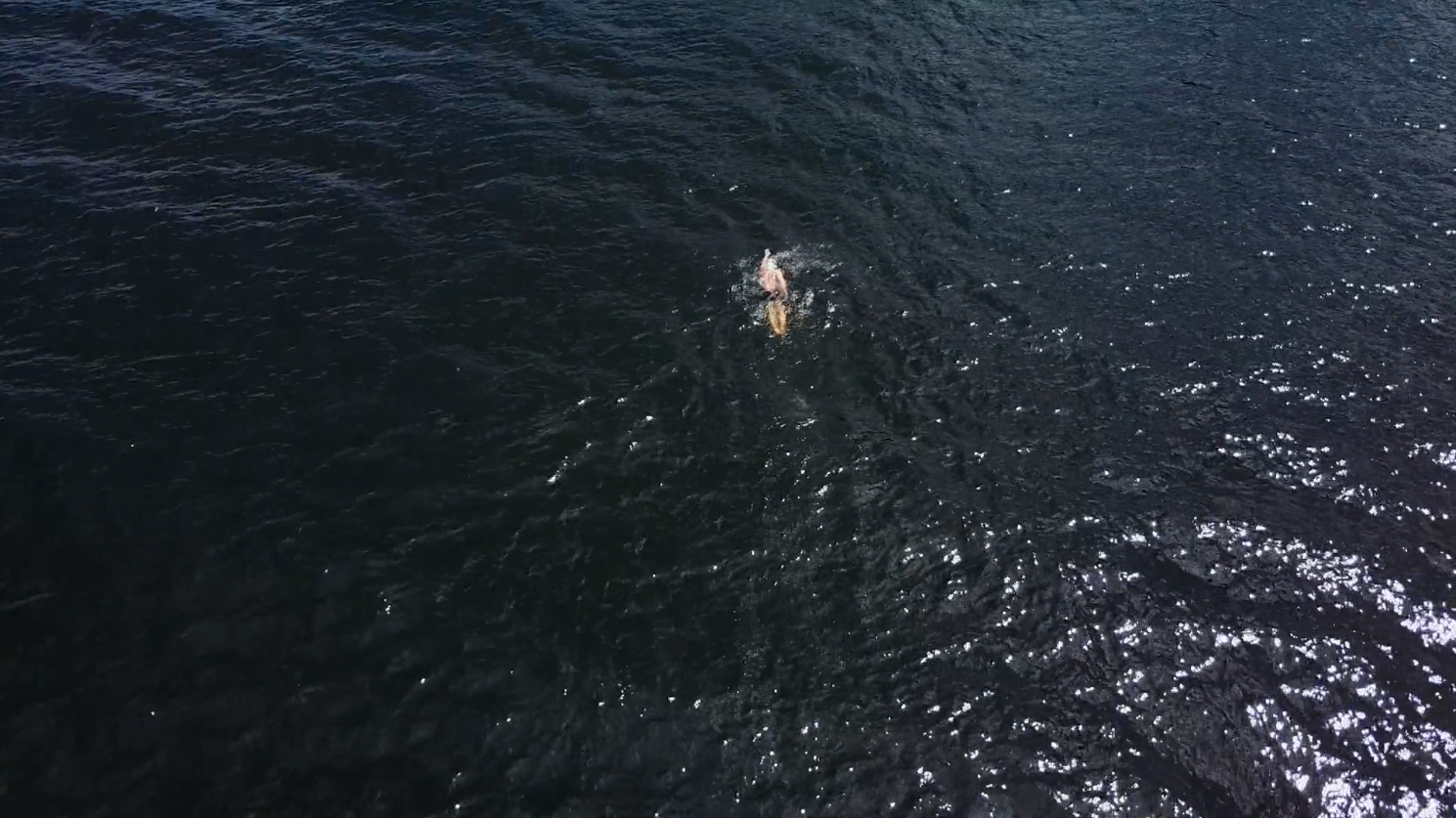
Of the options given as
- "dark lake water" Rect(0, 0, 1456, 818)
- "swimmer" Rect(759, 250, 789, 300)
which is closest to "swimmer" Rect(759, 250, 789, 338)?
"swimmer" Rect(759, 250, 789, 300)

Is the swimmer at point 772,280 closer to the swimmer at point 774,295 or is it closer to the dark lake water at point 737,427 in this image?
the swimmer at point 774,295

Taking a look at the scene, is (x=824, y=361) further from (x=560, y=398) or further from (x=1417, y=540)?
(x=1417, y=540)

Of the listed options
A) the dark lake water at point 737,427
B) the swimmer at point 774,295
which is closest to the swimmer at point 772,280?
the swimmer at point 774,295

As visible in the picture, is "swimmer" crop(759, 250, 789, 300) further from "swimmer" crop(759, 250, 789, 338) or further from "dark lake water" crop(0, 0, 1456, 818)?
"dark lake water" crop(0, 0, 1456, 818)

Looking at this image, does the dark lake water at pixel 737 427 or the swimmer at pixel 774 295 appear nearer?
the dark lake water at pixel 737 427

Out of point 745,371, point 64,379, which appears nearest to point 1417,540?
point 745,371

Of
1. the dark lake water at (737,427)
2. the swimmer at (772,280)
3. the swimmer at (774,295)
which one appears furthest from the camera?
the swimmer at (772,280)
